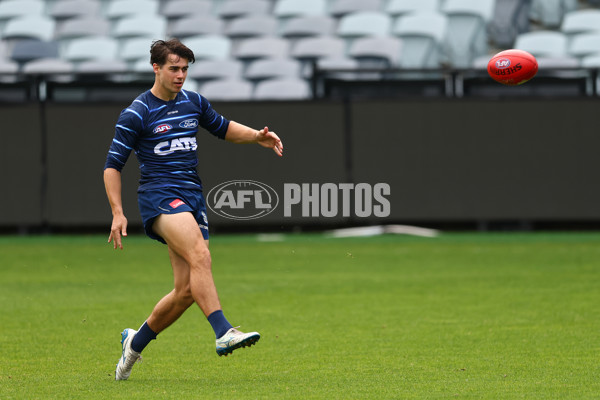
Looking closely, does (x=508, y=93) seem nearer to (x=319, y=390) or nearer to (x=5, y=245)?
(x=5, y=245)

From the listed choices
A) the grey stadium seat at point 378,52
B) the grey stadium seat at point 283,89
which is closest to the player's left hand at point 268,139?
the grey stadium seat at point 283,89

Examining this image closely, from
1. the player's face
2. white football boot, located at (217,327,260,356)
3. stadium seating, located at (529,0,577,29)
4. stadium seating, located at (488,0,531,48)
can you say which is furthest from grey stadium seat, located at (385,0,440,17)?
white football boot, located at (217,327,260,356)

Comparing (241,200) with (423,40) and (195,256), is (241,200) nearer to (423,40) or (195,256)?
(423,40)

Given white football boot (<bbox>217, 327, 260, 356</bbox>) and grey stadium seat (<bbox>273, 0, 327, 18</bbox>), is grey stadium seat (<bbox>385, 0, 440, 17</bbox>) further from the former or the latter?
white football boot (<bbox>217, 327, 260, 356</bbox>)

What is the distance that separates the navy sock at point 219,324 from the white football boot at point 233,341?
39 millimetres

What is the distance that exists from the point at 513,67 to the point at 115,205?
12.8ft

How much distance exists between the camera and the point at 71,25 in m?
25.5

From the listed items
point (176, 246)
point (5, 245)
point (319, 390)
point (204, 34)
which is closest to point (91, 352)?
point (176, 246)

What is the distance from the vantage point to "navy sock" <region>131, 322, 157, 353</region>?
6586mm

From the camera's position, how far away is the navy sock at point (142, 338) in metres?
6.59

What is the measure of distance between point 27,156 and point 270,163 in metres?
4.43

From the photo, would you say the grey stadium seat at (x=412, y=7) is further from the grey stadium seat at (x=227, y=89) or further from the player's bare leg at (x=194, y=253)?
the player's bare leg at (x=194, y=253)

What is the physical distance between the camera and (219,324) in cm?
620

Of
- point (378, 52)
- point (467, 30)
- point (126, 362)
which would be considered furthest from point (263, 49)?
point (126, 362)
